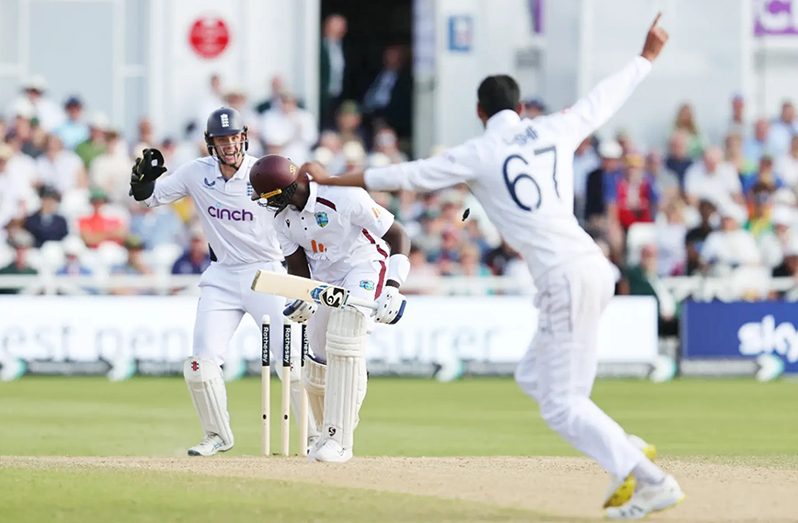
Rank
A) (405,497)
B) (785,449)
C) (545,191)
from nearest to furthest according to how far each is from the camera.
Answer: (545,191) → (405,497) → (785,449)

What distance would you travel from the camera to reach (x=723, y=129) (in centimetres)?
2400

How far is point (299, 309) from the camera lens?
10977 mm

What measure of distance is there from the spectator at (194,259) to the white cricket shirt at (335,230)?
886 cm

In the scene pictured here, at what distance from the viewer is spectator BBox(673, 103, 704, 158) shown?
74.6ft

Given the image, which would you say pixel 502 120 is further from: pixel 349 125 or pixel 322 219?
pixel 349 125

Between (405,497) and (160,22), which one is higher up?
(160,22)

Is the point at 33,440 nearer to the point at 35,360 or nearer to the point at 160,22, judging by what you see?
the point at 35,360

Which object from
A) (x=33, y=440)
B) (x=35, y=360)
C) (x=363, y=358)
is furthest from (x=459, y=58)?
(x=363, y=358)

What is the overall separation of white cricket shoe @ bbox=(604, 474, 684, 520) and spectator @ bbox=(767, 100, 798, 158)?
48.8 feet

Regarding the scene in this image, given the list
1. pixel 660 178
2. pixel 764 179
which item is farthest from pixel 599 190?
pixel 764 179

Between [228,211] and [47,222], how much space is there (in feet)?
29.1

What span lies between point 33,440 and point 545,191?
631 centimetres

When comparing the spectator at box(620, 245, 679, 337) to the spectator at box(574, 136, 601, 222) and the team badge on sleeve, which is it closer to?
the spectator at box(574, 136, 601, 222)

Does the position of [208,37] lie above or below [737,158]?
above
